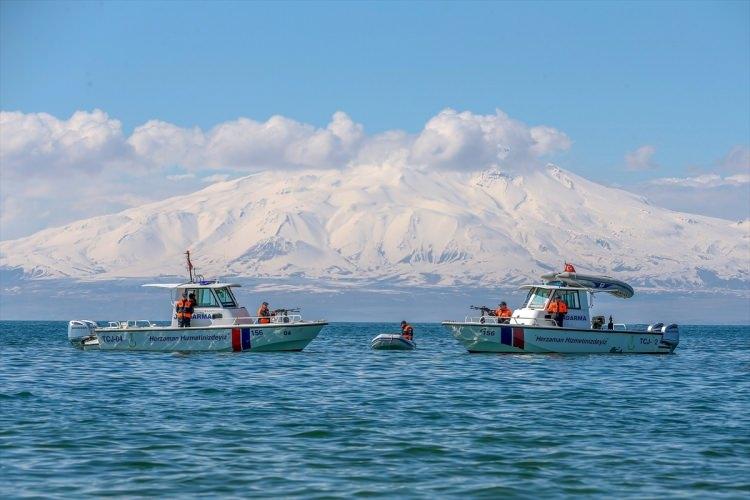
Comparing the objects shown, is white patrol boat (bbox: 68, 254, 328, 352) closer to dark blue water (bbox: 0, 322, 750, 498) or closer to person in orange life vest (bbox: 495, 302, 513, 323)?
person in orange life vest (bbox: 495, 302, 513, 323)

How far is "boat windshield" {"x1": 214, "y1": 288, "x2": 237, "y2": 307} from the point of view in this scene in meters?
55.8

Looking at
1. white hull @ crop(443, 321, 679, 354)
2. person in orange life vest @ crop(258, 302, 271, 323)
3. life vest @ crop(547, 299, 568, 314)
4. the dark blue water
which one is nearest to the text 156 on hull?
person in orange life vest @ crop(258, 302, 271, 323)

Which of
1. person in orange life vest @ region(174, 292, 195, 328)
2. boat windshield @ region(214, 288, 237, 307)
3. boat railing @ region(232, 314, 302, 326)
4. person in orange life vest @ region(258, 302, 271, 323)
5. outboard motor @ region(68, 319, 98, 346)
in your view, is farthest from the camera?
outboard motor @ region(68, 319, 98, 346)

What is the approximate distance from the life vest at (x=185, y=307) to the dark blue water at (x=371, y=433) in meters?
10.2

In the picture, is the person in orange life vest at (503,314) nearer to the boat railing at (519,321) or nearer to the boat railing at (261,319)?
the boat railing at (519,321)

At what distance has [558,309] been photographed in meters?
54.6

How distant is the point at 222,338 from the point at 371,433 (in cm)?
2975

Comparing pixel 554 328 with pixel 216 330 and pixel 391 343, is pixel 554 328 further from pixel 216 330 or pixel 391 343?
pixel 216 330

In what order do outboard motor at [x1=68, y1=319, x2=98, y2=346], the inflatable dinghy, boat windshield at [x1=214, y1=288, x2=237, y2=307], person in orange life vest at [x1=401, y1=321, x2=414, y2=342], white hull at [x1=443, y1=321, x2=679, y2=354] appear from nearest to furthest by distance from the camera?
white hull at [x1=443, y1=321, x2=679, y2=354] → boat windshield at [x1=214, y1=288, x2=237, y2=307] → outboard motor at [x1=68, y1=319, x2=98, y2=346] → the inflatable dinghy → person in orange life vest at [x1=401, y1=321, x2=414, y2=342]

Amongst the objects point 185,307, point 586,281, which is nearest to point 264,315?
point 185,307

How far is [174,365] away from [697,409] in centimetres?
2276

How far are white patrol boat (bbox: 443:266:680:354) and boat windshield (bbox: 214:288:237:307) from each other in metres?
10.5

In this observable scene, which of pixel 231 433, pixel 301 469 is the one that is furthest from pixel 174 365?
pixel 301 469

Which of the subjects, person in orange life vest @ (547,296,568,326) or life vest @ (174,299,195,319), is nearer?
person in orange life vest @ (547,296,568,326)
